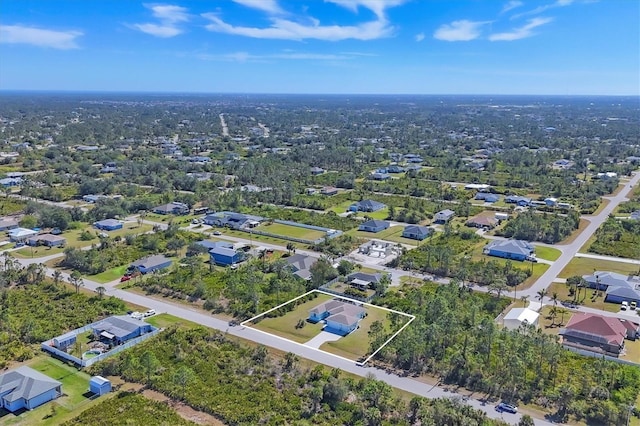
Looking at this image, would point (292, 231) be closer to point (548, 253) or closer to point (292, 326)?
point (292, 326)

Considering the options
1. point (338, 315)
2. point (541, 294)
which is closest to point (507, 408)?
point (338, 315)

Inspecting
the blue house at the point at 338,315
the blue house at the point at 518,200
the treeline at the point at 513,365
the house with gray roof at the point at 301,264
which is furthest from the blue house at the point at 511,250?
the blue house at the point at 518,200

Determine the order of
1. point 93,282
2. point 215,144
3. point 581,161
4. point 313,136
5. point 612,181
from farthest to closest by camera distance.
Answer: point 313,136 → point 215,144 → point 581,161 → point 612,181 → point 93,282

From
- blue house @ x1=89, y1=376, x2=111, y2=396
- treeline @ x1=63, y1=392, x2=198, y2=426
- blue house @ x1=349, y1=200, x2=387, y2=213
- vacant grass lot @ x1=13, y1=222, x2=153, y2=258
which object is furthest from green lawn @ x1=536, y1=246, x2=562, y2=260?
vacant grass lot @ x1=13, y1=222, x2=153, y2=258

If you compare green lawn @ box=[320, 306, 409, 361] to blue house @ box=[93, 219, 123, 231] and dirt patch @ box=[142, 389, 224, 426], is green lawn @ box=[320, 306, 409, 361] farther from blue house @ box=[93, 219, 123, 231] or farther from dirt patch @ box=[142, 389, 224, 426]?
blue house @ box=[93, 219, 123, 231]

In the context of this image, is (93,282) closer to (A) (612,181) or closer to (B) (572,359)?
A: (B) (572,359)

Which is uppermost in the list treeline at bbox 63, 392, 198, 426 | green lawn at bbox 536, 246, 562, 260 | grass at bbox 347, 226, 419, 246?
treeline at bbox 63, 392, 198, 426

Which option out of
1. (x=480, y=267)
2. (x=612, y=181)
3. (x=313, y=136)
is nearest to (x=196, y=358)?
(x=480, y=267)
